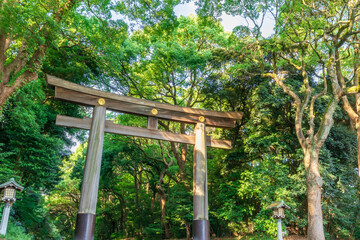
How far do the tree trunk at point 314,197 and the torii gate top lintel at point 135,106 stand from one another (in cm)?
267

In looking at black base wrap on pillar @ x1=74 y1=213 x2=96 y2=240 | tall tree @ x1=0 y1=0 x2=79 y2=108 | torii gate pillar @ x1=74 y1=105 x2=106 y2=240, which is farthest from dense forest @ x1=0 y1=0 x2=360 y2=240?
black base wrap on pillar @ x1=74 y1=213 x2=96 y2=240

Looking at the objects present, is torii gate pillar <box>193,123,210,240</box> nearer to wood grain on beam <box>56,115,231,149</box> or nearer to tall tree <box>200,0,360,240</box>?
wood grain on beam <box>56,115,231,149</box>

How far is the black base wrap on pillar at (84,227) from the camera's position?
4.61m

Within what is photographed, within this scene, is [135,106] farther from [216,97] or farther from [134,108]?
[216,97]

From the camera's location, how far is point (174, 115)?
21.4ft

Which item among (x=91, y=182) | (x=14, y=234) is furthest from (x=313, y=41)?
(x=14, y=234)

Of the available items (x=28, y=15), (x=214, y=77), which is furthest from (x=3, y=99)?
(x=214, y=77)

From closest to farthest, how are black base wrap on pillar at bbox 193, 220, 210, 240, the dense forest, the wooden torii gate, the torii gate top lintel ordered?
the wooden torii gate → the torii gate top lintel → black base wrap on pillar at bbox 193, 220, 210, 240 → the dense forest

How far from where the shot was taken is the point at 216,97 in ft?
37.3

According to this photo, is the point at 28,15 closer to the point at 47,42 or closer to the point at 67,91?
the point at 47,42

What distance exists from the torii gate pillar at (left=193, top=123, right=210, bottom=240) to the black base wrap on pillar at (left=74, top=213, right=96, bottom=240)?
2.31 metres

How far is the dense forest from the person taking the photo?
6996 mm

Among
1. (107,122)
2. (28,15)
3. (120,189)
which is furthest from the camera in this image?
(120,189)

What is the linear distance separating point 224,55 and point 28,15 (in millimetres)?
7768
